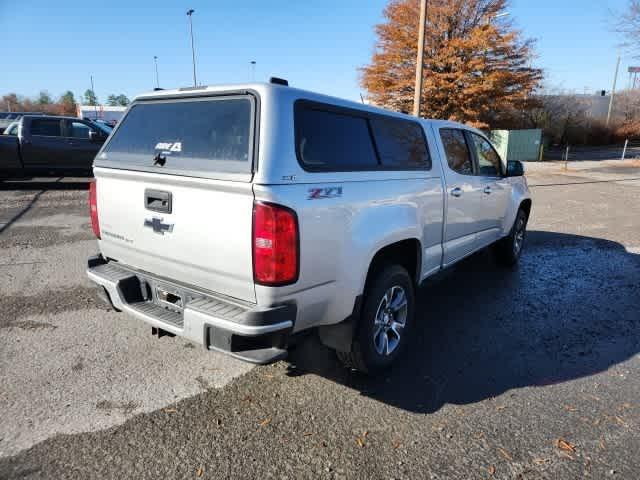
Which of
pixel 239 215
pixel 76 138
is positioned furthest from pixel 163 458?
pixel 76 138

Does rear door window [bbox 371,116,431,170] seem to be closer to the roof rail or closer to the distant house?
the roof rail

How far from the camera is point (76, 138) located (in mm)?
11578

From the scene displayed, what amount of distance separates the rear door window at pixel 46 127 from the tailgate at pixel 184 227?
997cm

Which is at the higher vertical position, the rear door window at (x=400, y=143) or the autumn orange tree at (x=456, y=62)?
the autumn orange tree at (x=456, y=62)

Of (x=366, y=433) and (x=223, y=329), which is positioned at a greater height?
(x=223, y=329)

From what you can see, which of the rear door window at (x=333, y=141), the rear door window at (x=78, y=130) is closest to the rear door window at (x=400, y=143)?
the rear door window at (x=333, y=141)

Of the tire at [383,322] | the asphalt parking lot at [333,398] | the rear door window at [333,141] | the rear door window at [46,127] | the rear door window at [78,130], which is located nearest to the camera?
the asphalt parking lot at [333,398]

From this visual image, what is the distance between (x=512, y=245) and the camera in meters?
5.97

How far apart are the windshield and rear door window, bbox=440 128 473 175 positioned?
7.46 ft

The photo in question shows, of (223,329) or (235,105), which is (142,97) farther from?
(223,329)

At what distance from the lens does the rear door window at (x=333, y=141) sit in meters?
2.61

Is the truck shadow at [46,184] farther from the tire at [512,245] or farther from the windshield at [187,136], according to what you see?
the tire at [512,245]

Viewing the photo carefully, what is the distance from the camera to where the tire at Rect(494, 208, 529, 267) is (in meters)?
5.91

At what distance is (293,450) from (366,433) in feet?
1.52
